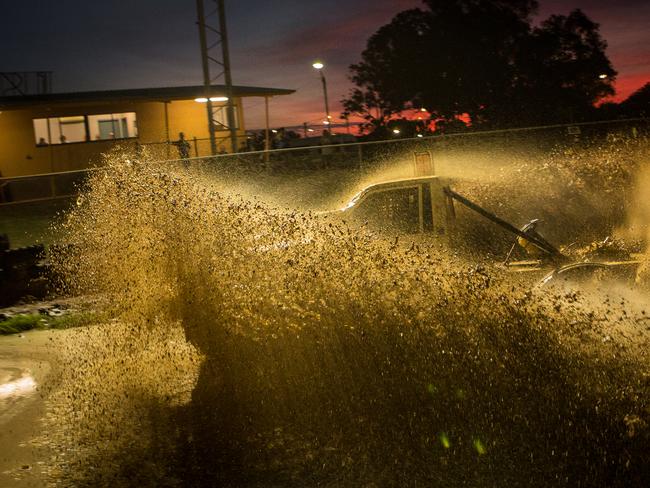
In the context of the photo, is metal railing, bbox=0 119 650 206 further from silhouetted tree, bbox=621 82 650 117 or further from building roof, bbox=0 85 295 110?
silhouetted tree, bbox=621 82 650 117

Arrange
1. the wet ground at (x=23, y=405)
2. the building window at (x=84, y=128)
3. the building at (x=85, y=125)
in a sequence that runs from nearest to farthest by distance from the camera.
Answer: the wet ground at (x=23, y=405)
the building at (x=85, y=125)
the building window at (x=84, y=128)

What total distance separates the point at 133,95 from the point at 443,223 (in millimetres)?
26116

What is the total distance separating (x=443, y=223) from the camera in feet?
30.6

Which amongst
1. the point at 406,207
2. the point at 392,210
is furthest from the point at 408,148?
the point at 406,207

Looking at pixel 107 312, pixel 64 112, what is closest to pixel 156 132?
pixel 64 112

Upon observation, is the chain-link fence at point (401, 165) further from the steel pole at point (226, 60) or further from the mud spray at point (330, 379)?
the mud spray at point (330, 379)

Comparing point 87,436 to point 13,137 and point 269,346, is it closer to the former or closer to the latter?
point 269,346

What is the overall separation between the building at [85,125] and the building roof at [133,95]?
0.04 meters

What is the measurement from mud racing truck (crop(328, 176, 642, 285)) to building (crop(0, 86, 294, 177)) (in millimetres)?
21512

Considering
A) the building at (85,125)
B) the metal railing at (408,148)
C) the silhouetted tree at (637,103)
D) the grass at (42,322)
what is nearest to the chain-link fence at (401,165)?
the metal railing at (408,148)

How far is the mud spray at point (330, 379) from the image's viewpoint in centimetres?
532

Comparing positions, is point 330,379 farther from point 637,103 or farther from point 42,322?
point 637,103

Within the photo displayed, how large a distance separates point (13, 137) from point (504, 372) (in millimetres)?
29788

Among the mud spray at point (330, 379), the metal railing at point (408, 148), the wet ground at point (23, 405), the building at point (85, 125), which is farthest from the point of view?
the building at point (85, 125)
